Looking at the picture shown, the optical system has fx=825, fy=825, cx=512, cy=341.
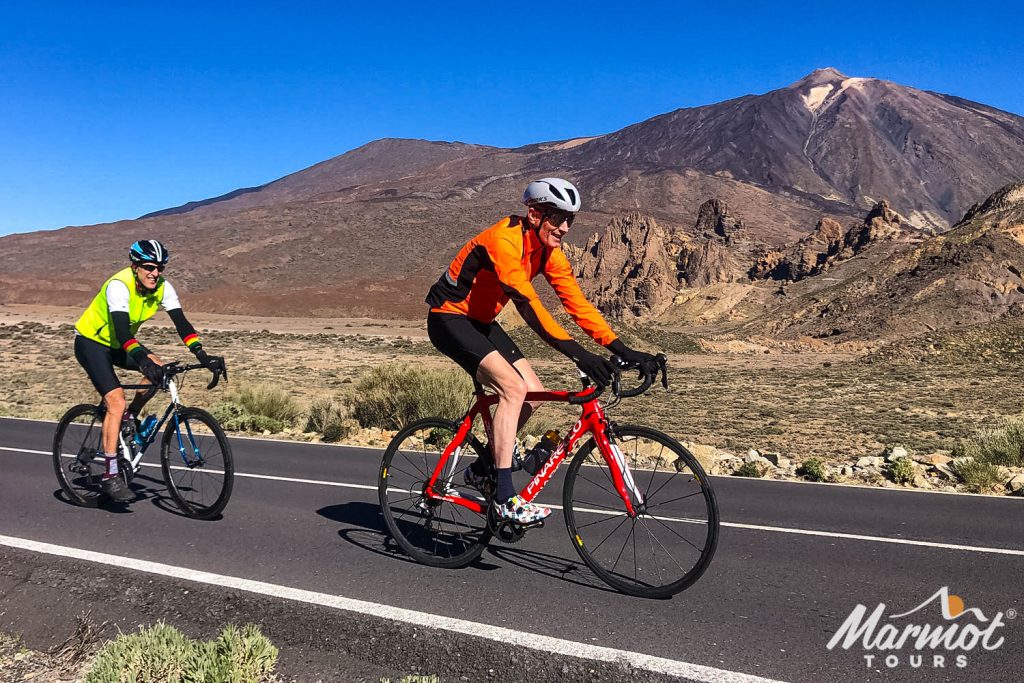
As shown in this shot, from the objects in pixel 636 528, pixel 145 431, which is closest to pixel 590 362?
pixel 636 528

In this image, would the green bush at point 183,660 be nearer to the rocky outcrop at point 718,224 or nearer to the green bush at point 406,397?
the green bush at point 406,397

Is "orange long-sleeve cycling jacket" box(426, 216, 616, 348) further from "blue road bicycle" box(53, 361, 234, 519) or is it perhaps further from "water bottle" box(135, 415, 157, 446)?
"water bottle" box(135, 415, 157, 446)

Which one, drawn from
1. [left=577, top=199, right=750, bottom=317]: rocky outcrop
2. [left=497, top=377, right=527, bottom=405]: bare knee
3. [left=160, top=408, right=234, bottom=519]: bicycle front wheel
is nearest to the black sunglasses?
[left=497, top=377, right=527, bottom=405]: bare knee

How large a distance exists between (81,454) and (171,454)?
104 cm

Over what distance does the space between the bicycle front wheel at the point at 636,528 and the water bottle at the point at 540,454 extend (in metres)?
0.16

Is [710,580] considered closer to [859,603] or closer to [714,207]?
[859,603]

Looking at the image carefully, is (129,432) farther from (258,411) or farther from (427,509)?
(258,411)

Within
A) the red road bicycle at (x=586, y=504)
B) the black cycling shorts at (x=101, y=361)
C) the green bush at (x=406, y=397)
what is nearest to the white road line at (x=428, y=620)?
the red road bicycle at (x=586, y=504)

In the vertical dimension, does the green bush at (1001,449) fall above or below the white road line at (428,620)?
below

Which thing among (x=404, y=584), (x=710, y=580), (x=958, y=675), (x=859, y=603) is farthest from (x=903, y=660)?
(x=404, y=584)

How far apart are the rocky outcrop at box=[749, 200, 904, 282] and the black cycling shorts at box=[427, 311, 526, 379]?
63.9 metres

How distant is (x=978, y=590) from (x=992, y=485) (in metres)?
4.50

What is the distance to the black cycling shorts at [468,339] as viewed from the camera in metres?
4.94

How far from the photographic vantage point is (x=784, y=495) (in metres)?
8.20
